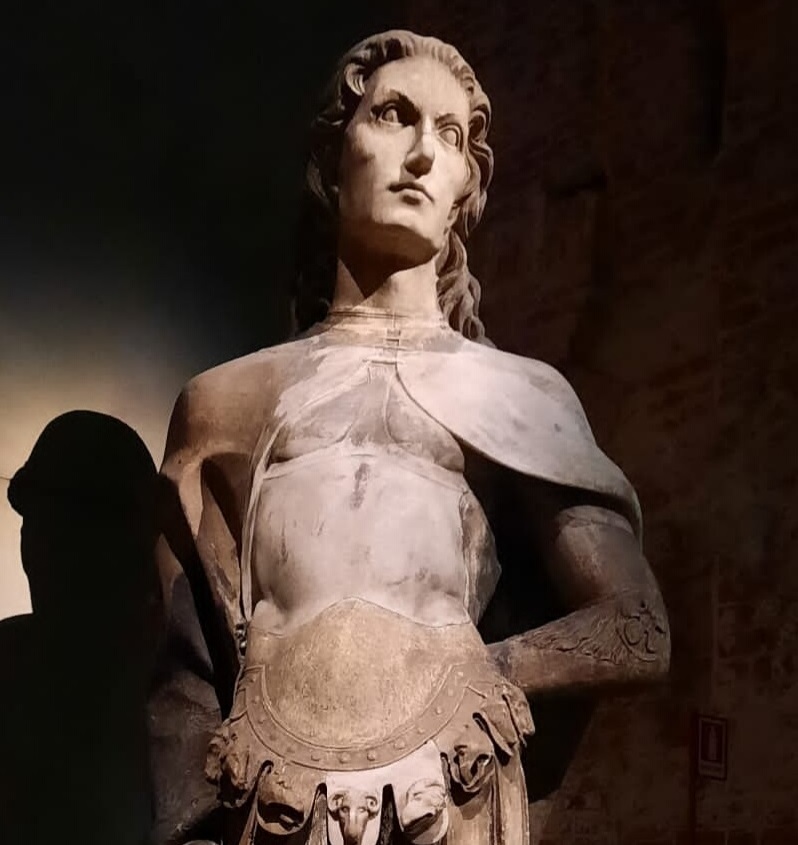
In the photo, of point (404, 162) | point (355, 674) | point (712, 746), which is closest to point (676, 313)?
point (712, 746)

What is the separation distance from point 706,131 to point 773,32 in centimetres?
33

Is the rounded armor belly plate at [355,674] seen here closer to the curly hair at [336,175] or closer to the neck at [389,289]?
the neck at [389,289]

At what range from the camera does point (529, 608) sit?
2436mm

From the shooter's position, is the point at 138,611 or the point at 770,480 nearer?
the point at 138,611

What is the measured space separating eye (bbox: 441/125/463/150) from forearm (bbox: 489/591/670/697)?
0.85 meters

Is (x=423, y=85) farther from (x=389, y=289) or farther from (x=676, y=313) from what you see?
(x=676, y=313)

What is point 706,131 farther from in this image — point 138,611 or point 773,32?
point 138,611

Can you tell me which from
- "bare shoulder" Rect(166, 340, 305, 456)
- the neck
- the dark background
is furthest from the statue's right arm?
the dark background

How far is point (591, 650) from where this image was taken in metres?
2.18

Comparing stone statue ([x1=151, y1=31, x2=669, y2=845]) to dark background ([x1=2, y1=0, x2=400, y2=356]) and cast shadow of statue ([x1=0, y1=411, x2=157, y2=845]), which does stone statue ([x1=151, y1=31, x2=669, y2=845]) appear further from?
dark background ([x1=2, y1=0, x2=400, y2=356])

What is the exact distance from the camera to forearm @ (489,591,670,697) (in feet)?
7.11

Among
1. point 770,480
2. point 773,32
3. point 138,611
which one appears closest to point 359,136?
point 138,611

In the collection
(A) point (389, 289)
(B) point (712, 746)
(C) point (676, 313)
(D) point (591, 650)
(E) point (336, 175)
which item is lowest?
(B) point (712, 746)

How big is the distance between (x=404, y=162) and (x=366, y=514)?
648 mm
